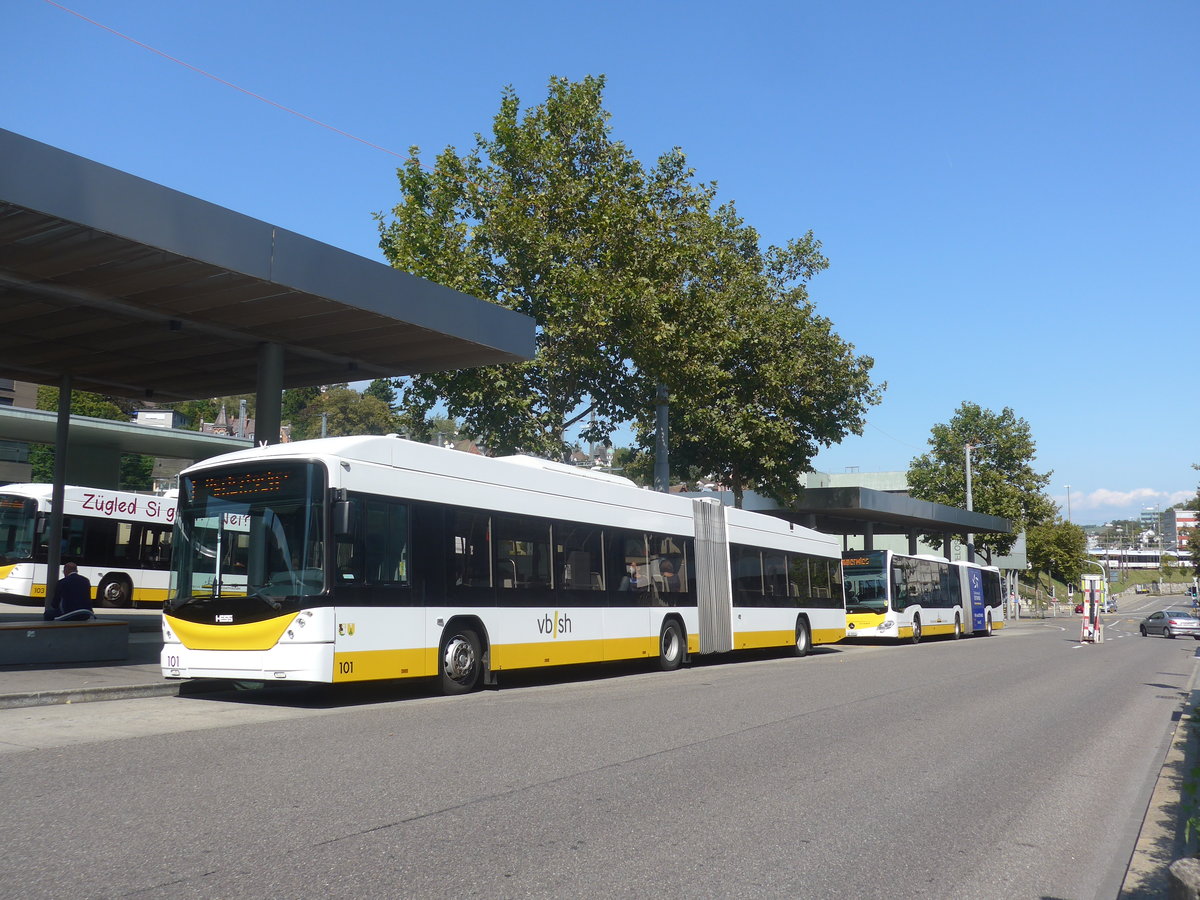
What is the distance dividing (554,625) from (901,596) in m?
21.6

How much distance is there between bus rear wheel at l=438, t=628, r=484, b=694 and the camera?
45.1ft

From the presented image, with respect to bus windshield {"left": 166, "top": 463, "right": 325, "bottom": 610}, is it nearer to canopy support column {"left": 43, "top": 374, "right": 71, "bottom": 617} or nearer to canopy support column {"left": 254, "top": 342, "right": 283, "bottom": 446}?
canopy support column {"left": 254, "top": 342, "right": 283, "bottom": 446}

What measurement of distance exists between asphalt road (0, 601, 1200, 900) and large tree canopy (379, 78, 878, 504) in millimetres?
15610

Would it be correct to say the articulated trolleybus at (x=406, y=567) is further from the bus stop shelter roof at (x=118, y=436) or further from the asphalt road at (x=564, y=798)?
the bus stop shelter roof at (x=118, y=436)

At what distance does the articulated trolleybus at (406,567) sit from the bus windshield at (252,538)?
0.02 meters

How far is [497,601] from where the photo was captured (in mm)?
14766

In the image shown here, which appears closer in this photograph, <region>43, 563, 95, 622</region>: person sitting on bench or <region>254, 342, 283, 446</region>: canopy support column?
<region>43, 563, 95, 622</region>: person sitting on bench

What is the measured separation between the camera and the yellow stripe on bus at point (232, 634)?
11719 mm

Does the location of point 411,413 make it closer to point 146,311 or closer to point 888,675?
point 146,311

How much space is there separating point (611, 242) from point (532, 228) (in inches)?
83.5

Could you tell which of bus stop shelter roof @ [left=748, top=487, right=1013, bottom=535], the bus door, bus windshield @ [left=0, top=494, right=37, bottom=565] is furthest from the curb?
the bus door

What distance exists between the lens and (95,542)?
3184cm

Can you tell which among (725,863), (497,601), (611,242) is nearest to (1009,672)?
(497,601)

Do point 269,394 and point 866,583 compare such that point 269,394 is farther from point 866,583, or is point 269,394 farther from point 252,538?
point 866,583
